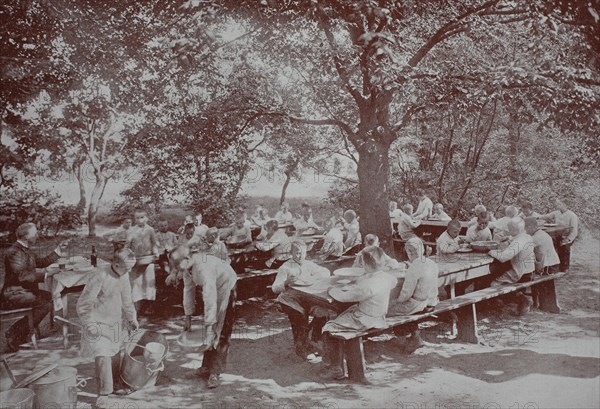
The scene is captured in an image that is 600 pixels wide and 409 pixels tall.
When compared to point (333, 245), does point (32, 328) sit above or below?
below

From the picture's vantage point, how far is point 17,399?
169 inches

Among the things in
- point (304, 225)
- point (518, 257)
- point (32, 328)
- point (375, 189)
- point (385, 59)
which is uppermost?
point (385, 59)

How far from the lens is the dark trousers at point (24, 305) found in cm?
650

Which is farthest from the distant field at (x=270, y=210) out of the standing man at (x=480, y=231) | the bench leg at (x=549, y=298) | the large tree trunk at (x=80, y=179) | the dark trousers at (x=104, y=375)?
the dark trousers at (x=104, y=375)

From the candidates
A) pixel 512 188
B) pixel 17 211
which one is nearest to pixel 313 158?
pixel 512 188

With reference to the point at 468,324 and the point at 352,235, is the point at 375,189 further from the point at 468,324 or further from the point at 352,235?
the point at 468,324

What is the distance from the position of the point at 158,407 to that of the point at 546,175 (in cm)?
941

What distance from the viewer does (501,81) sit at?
670 cm

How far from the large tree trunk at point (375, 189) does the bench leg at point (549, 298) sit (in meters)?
2.89

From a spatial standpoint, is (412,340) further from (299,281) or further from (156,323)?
(156,323)

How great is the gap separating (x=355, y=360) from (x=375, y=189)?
4431 millimetres

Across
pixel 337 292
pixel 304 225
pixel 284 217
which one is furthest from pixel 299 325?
pixel 284 217

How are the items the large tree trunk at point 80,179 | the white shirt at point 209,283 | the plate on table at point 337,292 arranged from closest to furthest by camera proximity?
1. the white shirt at point 209,283
2. the plate on table at point 337,292
3. the large tree trunk at point 80,179

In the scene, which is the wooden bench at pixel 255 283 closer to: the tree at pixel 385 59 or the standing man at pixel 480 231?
the tree at pixel 385 59
